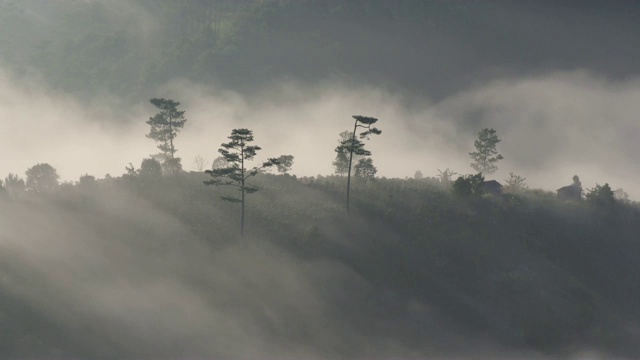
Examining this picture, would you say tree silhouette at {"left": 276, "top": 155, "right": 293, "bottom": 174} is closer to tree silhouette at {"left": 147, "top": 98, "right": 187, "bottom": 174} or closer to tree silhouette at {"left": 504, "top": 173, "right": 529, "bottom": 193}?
tree silhouette at {"left": 147, "top": 98, "right": 187, "bottom": 174}

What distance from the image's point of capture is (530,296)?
106 m

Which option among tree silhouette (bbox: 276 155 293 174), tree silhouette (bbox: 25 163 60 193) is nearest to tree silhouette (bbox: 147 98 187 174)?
tree silhouette (bbox: 276 155 293 174)

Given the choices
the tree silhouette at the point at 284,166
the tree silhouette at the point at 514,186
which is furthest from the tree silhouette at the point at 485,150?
the tree silhouette at the point at 284,166

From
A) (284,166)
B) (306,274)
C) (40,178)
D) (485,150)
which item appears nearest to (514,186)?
(485,150)

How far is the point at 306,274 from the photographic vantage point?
10156cm

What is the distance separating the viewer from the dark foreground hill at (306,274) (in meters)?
89.8

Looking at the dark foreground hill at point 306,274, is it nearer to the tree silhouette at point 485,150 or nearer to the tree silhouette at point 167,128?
the tree silhouette at point 167,128

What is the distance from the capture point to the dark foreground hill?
89812mm

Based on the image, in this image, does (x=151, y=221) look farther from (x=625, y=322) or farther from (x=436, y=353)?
(x=625, y=322)

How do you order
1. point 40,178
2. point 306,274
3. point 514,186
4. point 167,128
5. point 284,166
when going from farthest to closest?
point 514,186, point 167,128, point 284,166, point 40,178, point 306,274

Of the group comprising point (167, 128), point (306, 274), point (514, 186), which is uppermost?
point (167, 128)

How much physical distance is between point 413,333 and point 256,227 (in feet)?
81.1

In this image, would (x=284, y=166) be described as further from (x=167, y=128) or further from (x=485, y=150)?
(x=485, y=150)

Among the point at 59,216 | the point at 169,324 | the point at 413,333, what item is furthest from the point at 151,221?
the point at 413,333
